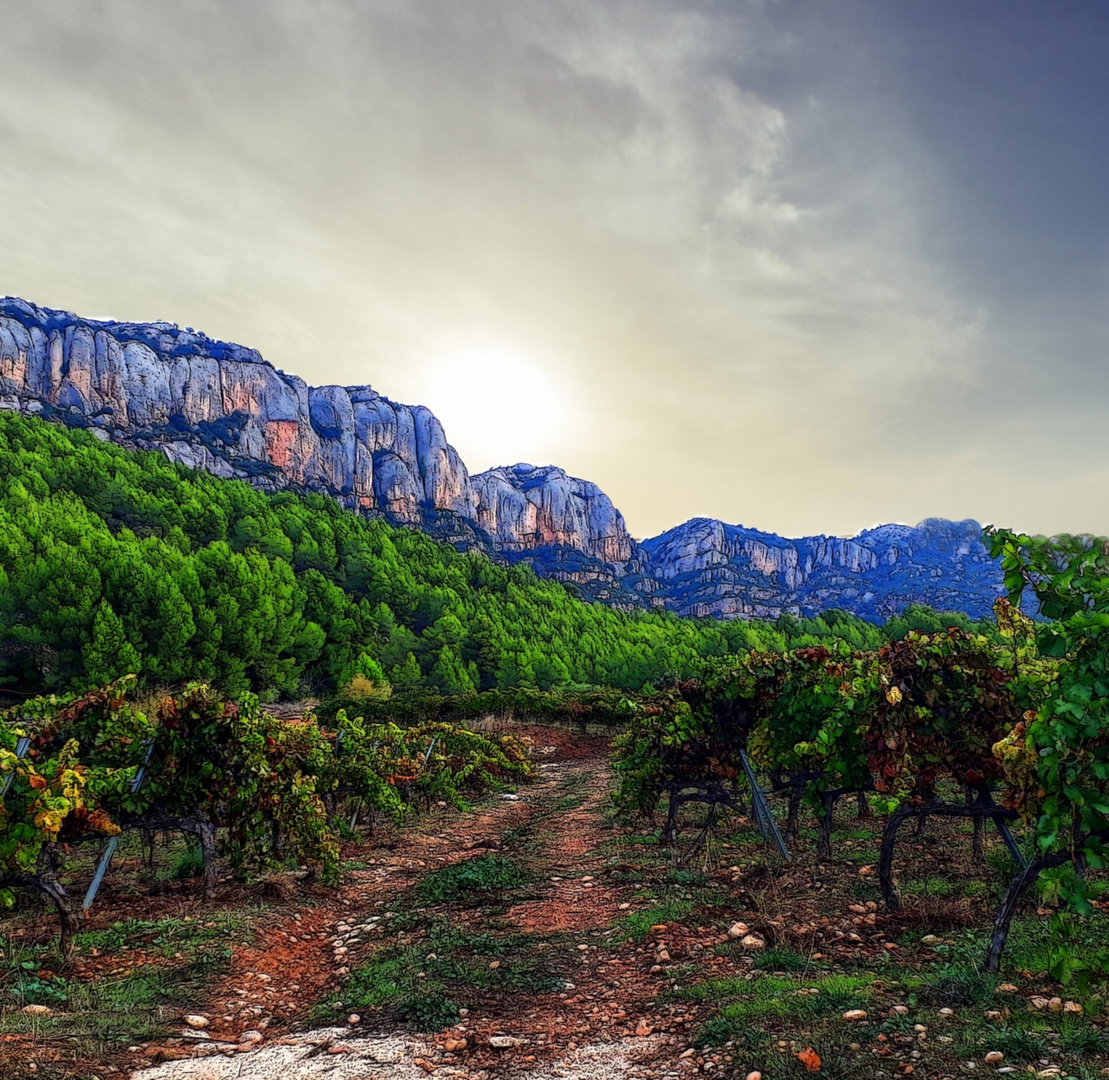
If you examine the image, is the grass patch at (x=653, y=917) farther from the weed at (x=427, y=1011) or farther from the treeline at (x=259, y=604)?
the treeline at (x=259, y=604)

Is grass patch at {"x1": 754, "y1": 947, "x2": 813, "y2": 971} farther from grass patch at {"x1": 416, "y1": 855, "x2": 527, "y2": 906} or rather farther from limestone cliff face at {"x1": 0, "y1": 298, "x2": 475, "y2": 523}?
limestone cliff face at {"x1": 0, "y1": 298, "x2": 475, "y2": 523}

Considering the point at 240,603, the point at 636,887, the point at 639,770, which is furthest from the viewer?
the point at 240,603

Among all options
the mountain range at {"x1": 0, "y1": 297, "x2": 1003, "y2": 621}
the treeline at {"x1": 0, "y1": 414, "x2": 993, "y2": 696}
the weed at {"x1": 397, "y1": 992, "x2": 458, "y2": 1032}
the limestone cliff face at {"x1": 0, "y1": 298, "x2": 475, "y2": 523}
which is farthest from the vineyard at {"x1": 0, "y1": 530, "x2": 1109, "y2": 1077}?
the limestone cliff face at {"x1": 0, "y1": 298, "x2": 475, "y2": 523}

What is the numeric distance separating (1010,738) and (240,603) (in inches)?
1976

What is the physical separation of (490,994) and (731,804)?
6440 mm

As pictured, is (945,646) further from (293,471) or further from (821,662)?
(293,471)

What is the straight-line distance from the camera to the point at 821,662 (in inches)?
422

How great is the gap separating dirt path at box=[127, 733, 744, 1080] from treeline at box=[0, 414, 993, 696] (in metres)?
6.12

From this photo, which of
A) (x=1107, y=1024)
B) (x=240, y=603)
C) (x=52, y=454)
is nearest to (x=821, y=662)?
(x=1107, y=1024)

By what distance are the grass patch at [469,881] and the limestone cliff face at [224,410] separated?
127 metres

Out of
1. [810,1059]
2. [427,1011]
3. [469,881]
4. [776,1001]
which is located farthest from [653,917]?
[810,1059]

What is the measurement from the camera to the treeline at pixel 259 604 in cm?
3697

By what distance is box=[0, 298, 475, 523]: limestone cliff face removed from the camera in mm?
133250

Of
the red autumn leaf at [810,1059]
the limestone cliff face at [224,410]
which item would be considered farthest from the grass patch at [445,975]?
the limestone cliff face at [224,410]
